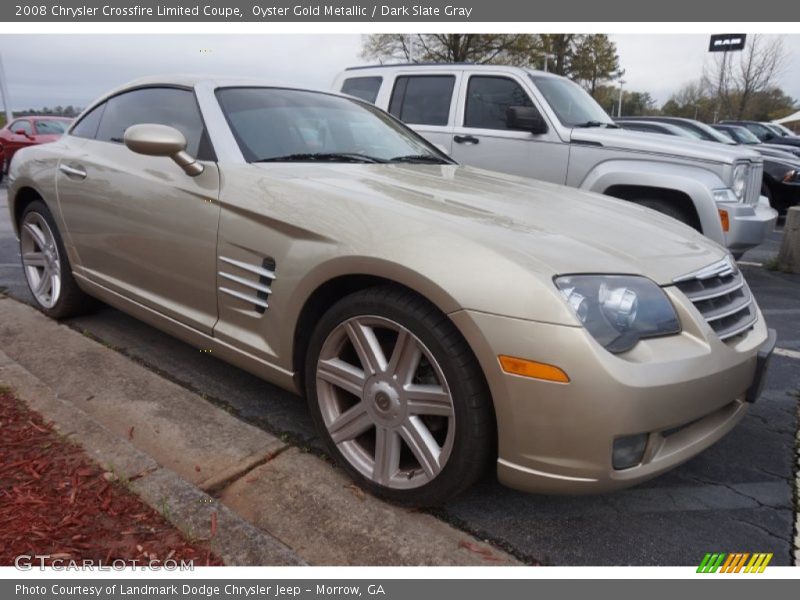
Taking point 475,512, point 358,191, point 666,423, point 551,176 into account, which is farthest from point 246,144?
point 551,176

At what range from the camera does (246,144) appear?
2713mm

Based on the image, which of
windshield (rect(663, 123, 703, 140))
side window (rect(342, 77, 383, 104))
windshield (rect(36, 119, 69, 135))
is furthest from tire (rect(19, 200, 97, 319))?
windshield (rect(36, 119, 69, 135))

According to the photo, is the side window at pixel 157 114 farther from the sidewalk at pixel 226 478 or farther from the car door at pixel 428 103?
the car door at pixel 428 103

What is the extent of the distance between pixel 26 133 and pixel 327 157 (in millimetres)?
13696

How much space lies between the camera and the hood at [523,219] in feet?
6.30

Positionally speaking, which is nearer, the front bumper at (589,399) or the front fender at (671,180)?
the front bumper at (589,399)

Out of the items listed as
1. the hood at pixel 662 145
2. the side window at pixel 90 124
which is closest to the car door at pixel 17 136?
the side window at pixel 90 124

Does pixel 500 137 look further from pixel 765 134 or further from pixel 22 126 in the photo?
pixel 765 134

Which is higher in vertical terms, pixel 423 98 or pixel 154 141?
pixel 423 98

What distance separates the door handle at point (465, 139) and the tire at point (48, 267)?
3555mm

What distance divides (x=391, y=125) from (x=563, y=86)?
123 inches

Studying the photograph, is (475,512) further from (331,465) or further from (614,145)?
(614,145)

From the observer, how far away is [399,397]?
205 cm

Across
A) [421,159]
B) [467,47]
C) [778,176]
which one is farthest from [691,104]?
[421,159]
